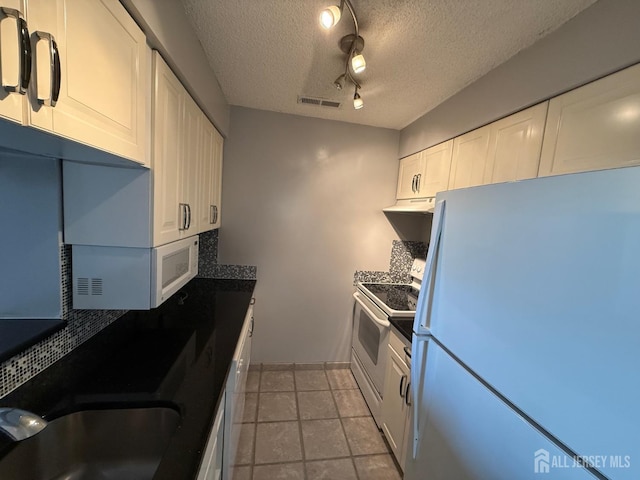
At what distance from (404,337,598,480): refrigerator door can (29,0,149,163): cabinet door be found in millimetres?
1473

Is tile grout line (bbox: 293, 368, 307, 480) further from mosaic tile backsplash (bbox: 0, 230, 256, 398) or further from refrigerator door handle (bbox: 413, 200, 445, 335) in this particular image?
mosaic tile backsplash (bbox: 0, 230, 256, 398)

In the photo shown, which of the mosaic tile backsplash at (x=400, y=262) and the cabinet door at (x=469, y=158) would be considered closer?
the cabinet door at (x=469, y=158)

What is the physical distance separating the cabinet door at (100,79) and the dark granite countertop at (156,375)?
0.89 metres

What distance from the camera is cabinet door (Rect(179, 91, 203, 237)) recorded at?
4.53 feet

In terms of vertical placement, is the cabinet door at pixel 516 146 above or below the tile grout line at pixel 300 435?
above

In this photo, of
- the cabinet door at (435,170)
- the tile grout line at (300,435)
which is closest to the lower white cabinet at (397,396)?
the tile grout line at (300,435)

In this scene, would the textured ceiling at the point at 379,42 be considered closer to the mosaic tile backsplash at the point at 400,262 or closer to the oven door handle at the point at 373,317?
the mosaic tile backsplash at the point at 400,262

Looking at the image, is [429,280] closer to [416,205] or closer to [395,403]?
[395,403]

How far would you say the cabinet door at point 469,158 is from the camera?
63.4 inches

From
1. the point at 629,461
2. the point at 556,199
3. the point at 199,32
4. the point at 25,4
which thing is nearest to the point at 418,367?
the point at 629,461

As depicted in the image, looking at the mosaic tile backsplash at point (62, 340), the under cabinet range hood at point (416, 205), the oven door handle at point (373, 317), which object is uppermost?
the under cabinet range hood at point (416, 205)

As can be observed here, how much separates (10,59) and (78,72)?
22 centimetres

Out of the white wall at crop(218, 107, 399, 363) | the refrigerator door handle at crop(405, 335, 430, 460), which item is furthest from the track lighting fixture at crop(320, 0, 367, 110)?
the refrigerator door handle at crop(405, 335, 430, 460)

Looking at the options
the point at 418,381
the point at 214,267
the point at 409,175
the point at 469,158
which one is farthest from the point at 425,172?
the point at 214,267
